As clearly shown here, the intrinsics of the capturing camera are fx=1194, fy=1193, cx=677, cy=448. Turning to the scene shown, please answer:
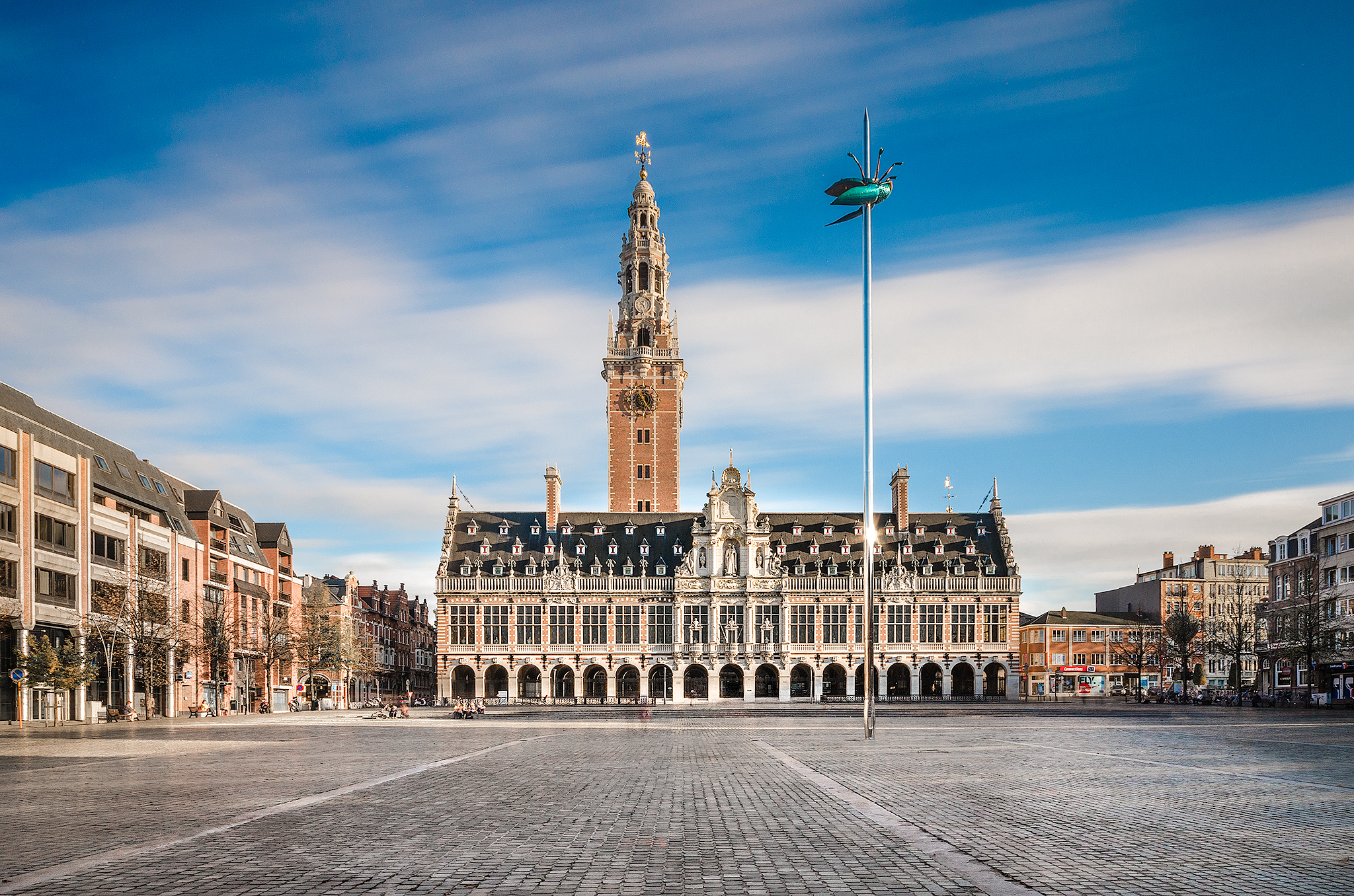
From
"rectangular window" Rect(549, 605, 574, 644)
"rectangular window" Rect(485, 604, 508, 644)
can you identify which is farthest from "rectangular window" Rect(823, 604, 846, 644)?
"rectangular window" Rect(485, 604, 508, 644)

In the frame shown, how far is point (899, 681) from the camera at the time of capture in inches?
4213

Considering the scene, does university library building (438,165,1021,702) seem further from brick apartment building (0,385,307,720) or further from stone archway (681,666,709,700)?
brick apartment building (0,385,307,720)

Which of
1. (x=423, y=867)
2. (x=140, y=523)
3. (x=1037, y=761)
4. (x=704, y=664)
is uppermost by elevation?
(x=140, y=523)

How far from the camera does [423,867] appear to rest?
11555mm

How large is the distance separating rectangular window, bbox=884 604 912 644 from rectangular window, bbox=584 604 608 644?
25092 millimetres

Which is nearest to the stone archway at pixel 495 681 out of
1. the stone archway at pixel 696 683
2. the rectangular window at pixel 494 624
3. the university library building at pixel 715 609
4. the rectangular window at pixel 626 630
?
the university library building at pixel 715 609

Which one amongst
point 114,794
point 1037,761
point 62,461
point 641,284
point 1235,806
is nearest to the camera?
point 1235,806

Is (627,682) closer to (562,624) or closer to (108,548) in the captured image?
(562,624)

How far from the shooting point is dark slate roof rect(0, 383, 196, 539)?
190 ft

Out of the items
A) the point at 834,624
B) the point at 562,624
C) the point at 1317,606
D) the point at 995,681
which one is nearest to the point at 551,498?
the point at 562,624

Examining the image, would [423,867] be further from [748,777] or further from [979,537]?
[979,537]

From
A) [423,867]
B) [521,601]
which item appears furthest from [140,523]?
[423,867]

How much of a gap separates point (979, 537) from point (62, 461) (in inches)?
3043

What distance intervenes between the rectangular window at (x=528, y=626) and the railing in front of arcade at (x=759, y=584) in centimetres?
167
